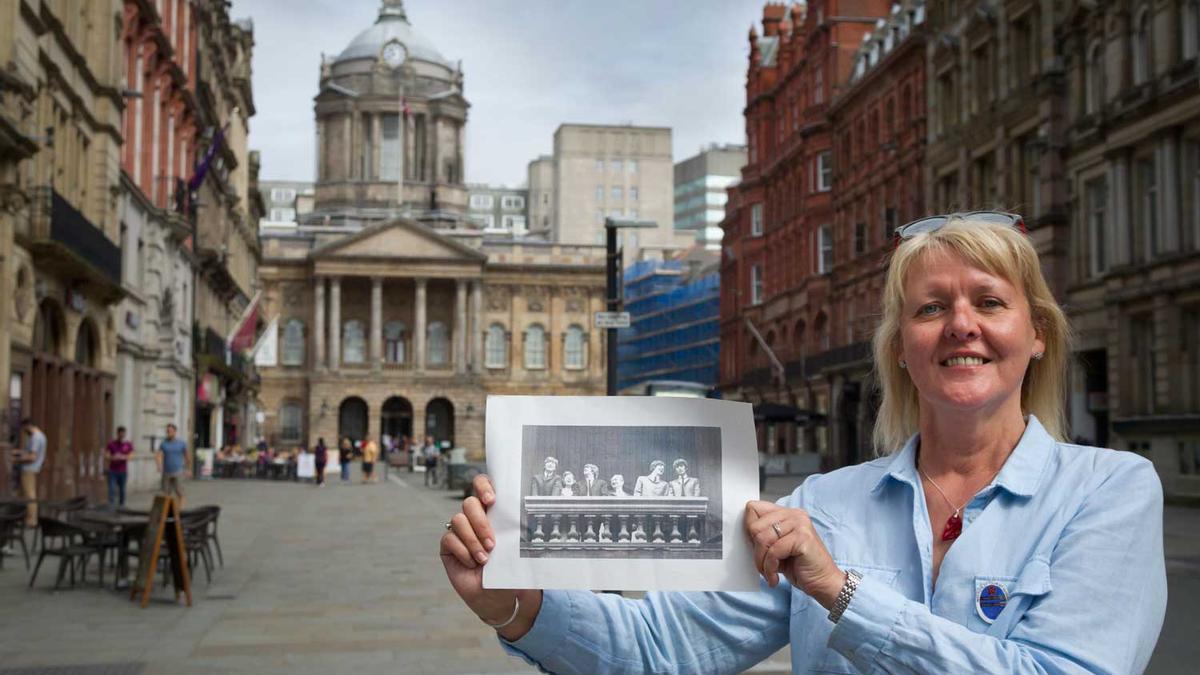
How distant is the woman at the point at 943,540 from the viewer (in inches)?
A: 87.5

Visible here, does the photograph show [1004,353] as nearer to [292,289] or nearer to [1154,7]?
[1154,7]

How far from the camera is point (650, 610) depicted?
2783 mm

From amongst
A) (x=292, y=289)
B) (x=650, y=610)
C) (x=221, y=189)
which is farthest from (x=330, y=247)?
(x=650, y=610)

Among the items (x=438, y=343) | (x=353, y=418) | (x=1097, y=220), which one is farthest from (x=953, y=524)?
(x=438, y=343)

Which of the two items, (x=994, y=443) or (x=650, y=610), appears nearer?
(x=994, y=443)

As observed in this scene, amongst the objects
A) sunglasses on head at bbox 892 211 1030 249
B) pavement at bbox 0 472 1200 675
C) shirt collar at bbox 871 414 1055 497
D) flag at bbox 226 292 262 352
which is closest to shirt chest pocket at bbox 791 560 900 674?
shirt collar at bbox 871 414 1055 497

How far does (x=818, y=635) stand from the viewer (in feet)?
8.15

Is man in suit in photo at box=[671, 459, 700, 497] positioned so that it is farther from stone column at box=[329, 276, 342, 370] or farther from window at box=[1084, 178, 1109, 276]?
stone column at box=[329, 276, 342, 370]

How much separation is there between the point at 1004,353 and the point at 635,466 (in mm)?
698

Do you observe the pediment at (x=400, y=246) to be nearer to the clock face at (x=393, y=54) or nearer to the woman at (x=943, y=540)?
the clock face at (x=393, y=54)

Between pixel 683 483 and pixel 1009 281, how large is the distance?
702 mm

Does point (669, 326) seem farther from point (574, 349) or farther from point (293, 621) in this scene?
point (293, 621)

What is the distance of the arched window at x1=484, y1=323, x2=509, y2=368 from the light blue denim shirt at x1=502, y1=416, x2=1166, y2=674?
99.1 m

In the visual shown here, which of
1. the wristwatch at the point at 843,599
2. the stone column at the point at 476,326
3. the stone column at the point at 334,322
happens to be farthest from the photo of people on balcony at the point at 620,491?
the stone column at the point at 476,326
